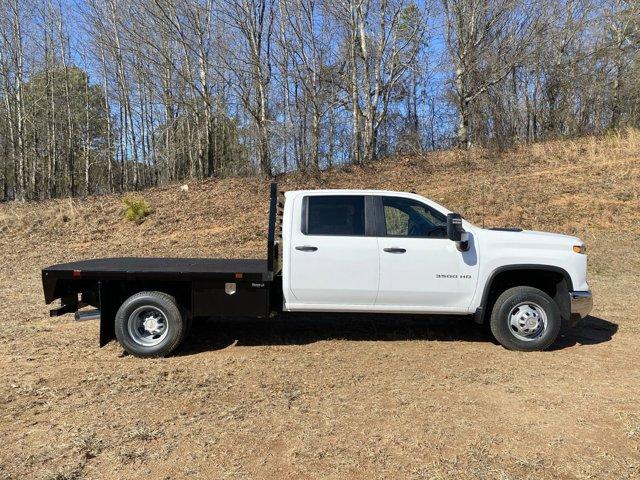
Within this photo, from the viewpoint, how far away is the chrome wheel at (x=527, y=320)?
5781 mm

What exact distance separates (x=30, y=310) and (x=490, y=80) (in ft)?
69.6

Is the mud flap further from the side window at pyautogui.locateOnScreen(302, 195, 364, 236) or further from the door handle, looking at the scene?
the side window at pyautogui.locateOnScreen(302, 195, 364, 236)

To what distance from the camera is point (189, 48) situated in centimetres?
2031

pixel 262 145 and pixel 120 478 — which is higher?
pixel 262 145

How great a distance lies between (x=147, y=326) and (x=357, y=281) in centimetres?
246

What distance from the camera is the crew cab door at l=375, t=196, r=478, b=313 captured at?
18.7ft

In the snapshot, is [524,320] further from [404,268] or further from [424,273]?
[404,268]

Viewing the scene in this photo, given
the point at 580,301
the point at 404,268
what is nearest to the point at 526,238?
the point at 580,301

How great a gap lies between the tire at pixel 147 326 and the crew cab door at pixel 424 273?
232 cm

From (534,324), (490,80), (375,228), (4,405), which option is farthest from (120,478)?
(490,80)

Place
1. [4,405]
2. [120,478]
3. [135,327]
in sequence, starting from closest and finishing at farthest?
[120,478]
[4,405]
[135,327]

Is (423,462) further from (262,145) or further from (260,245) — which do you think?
(262,145)

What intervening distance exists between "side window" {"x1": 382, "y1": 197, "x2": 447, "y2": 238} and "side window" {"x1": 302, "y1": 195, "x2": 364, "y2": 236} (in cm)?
32

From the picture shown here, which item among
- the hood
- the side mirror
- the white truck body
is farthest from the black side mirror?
the hood
